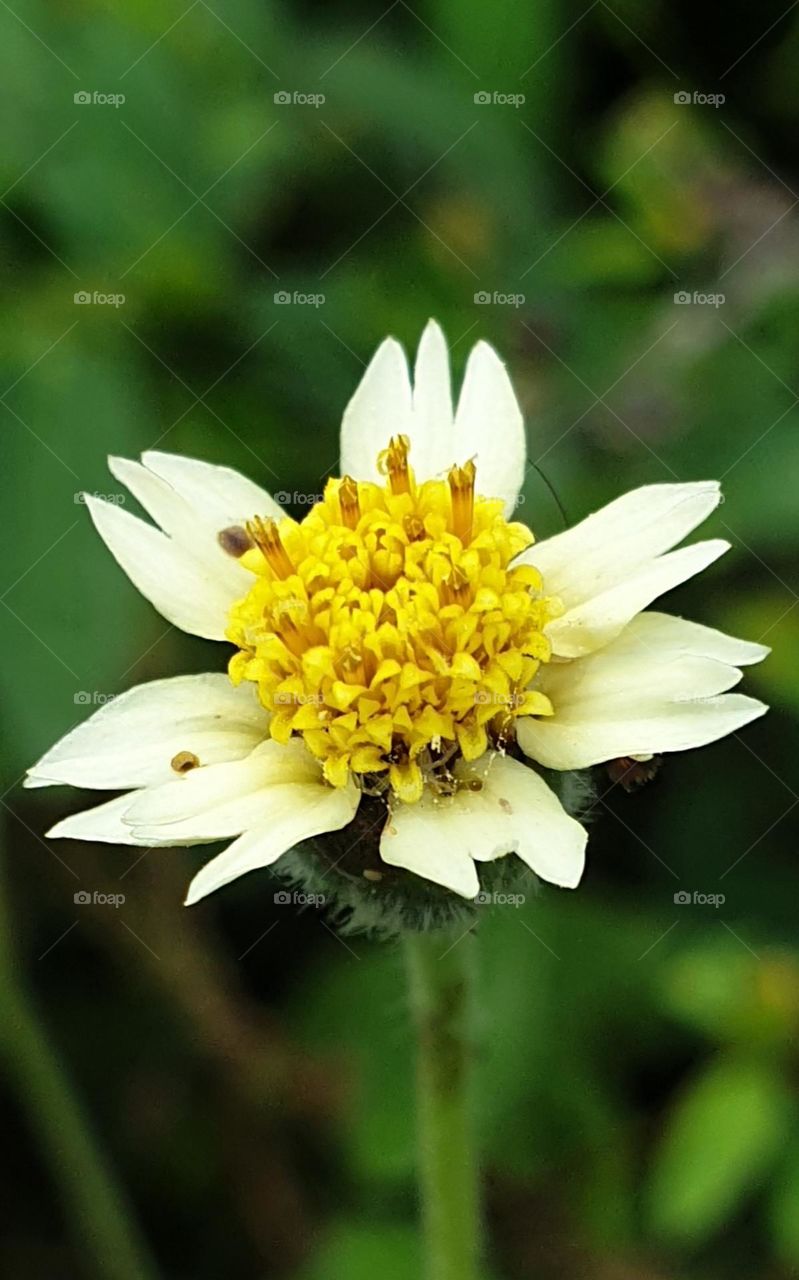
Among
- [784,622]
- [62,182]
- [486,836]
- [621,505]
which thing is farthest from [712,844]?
[62,182]

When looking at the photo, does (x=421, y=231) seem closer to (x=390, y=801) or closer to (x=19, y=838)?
(x=19, y=838)

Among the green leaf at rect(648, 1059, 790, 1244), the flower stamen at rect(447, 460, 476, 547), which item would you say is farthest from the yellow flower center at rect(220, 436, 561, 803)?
the green leaf at rect(648, 1059, 790, 1244)

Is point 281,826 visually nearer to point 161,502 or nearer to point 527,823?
point 527,823

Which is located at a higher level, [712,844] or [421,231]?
[421,231]

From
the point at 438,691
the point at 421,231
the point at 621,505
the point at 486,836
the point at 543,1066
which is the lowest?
the point at 543,1066

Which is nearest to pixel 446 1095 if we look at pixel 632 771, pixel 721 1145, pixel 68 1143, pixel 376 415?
pixel 632 771

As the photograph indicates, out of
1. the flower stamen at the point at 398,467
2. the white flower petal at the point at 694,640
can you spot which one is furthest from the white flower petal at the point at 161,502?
the white flower petal at the point at 694,640
